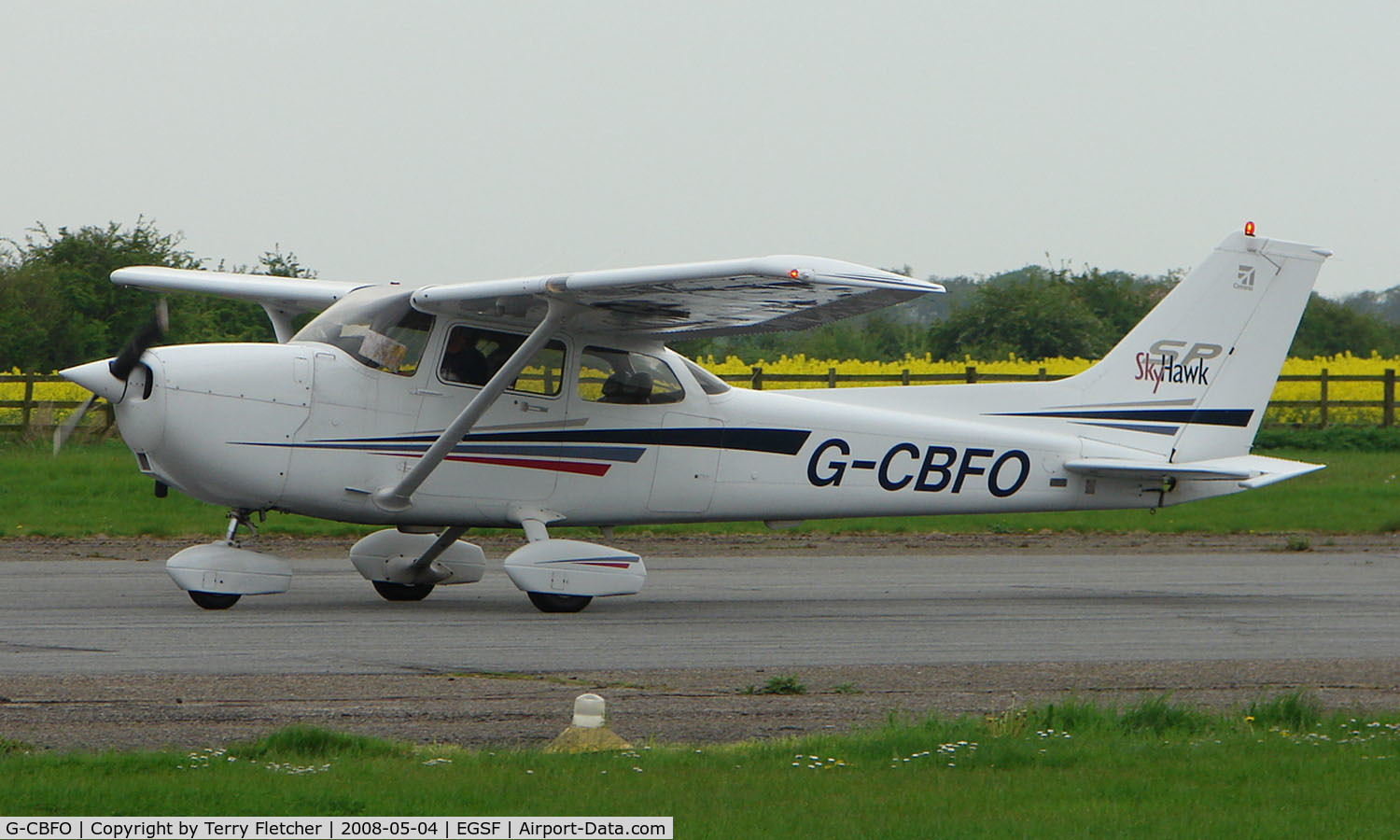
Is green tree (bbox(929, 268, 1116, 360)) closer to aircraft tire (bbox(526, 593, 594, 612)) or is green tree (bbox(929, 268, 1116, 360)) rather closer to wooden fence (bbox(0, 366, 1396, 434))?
wooden fence (bbox(0, 366, 1396, 434))

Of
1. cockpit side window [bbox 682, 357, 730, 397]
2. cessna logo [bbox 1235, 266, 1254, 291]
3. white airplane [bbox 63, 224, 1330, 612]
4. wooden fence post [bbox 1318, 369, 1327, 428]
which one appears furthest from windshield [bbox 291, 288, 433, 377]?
wooden fence post [bbox 1318, 369, 1327, 428]

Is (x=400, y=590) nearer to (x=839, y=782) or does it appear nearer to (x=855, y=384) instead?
(x=839, y=782)

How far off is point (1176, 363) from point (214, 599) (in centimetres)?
838

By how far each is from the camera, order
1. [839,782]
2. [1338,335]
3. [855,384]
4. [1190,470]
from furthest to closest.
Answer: [1338,335], [855,384], [1190,470], [839,782]

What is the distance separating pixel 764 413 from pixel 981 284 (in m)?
37.0

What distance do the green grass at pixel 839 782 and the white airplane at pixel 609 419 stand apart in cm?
419

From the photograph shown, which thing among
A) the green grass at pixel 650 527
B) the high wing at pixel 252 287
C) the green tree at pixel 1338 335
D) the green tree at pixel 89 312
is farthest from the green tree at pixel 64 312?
the green tree at pixel 1338 335

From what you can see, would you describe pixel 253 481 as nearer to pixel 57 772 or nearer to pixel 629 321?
pixel 629 321

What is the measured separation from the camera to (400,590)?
12.8 m

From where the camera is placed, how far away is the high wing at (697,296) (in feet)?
32.9

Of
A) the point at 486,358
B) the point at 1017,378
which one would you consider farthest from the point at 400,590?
the point at 1017,378

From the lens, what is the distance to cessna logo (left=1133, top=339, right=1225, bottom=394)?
13.9 m

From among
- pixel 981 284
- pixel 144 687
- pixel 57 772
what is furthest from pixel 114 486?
pixel 981 284

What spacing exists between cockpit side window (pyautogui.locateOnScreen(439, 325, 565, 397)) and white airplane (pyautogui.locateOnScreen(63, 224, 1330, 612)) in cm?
2
